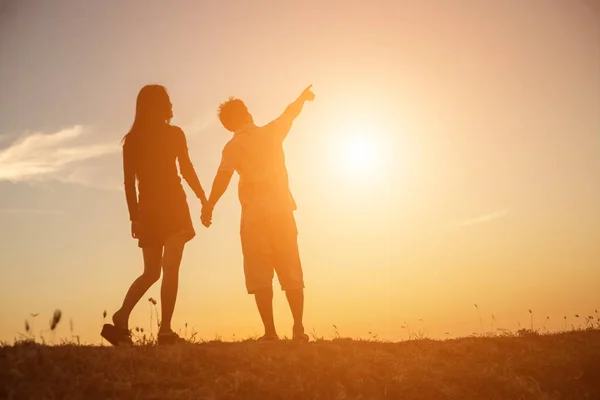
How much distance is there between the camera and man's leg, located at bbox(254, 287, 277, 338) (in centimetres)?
780

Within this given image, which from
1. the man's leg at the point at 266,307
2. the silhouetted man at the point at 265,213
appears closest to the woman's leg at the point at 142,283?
the silhouetted man at the point at 265,213

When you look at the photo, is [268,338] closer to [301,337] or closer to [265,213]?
[301,337]

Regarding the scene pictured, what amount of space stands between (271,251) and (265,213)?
0.51m

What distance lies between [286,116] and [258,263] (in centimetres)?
214

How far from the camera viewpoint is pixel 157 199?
721cm

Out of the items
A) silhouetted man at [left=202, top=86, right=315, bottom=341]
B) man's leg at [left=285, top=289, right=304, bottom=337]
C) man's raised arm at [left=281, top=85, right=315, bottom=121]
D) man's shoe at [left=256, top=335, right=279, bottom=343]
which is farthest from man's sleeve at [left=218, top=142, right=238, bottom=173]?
man's shoe at [left=256, top=335, right=279, bottom=343]

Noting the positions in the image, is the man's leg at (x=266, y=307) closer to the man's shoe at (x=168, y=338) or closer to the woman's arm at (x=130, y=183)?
the man's shoe at (x=168, y=338)

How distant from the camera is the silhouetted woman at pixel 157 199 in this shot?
6988mm

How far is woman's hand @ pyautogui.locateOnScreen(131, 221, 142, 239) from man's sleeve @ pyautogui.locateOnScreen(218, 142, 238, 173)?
4.94 ft

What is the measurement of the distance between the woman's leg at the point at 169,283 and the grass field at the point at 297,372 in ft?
1.77

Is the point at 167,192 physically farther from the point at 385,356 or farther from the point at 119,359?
the point at 385,356

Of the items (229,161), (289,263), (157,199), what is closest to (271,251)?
(289,263)

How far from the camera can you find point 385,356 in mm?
7227

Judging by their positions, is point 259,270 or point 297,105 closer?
point 259,270
